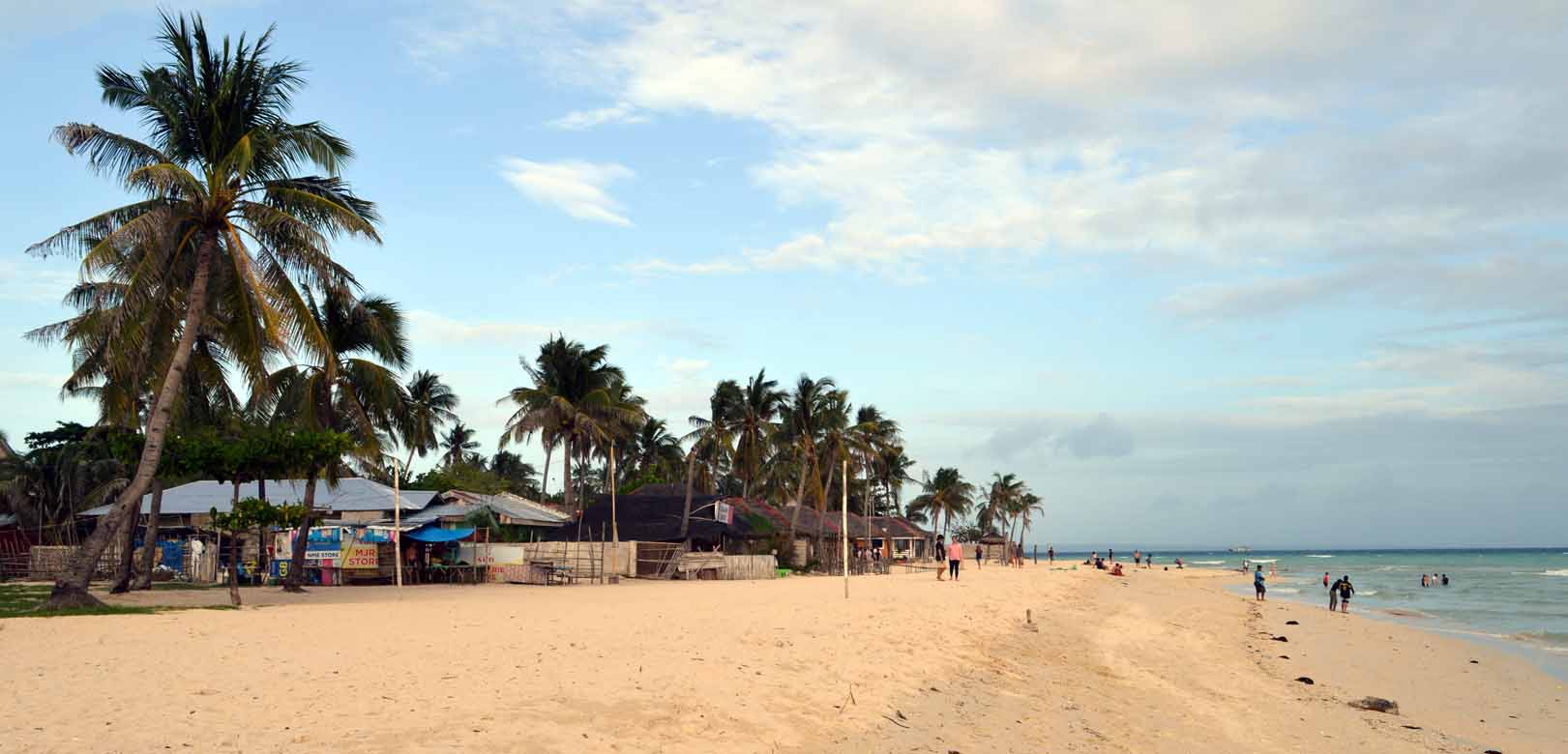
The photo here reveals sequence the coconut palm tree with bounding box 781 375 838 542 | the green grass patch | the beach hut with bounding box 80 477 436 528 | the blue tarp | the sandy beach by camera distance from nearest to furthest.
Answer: the sandy beach < the green grass patch < the blue tarp < the beach hut with bounding box 80 477 436 528 < the coconut palm tree with bounding box 781 375 838 542

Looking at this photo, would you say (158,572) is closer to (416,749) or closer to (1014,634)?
(1014,634)

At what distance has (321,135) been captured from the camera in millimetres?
19547

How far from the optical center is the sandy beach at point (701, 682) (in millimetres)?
7762

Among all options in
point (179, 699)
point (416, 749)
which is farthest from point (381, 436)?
point (416, 749)

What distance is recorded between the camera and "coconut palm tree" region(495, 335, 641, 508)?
40.6 meters

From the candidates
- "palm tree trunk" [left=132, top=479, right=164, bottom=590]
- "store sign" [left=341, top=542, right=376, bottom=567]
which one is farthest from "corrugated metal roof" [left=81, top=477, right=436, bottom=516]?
"palm tree trunk" [left=132, top=479, right=164, bottom=590]

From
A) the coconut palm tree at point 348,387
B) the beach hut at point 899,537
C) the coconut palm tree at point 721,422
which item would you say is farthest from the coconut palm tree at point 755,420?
the coconut palm tree at point 348,387

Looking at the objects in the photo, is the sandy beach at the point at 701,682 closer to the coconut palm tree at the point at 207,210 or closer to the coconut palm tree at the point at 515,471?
the coconut palm tree at the point at 207,210

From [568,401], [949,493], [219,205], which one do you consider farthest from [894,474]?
[219,205]

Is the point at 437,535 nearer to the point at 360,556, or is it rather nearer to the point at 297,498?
the point at 360,556

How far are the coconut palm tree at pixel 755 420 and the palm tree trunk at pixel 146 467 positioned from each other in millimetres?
29772

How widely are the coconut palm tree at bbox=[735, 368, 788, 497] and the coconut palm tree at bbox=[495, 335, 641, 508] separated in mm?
6209

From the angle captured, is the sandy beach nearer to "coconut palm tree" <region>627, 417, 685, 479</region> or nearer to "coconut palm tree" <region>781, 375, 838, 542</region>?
"coconut palm tree" <region>781, 375, 838, 542</region>

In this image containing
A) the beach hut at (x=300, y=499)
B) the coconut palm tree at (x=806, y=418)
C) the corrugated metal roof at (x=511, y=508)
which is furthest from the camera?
the coconut palm tree at (x=806, y=418)
